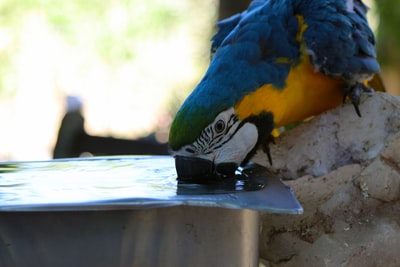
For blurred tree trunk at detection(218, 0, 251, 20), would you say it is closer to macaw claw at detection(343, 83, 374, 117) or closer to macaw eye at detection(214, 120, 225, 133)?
macaw claw at detection(343, 83, 374, 117)

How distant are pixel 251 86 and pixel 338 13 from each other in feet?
1.12

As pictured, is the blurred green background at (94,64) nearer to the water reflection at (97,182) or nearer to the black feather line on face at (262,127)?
the black feather line on face at (262,127)

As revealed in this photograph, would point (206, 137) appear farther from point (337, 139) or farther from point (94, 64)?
point (94, 64)

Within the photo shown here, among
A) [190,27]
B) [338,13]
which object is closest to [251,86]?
[338,13]

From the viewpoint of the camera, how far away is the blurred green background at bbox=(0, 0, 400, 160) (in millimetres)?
4762

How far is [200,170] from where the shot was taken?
105cm

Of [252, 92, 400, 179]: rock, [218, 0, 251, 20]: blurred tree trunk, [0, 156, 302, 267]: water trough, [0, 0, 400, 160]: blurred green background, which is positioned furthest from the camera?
[0, 0, 400, 160]: blurred green background

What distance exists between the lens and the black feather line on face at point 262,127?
118 centimetres

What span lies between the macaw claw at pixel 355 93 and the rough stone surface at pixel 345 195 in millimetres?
13

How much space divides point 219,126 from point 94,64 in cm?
430

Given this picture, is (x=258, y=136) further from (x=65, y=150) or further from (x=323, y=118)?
(x=65, y=150)

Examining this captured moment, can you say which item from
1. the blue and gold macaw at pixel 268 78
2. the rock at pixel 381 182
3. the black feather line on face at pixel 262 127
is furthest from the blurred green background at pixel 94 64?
the rock at pixel 381 182

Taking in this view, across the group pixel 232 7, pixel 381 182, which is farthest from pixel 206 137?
pixel 232 7

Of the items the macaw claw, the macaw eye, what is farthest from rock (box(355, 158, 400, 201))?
the macaw eye
